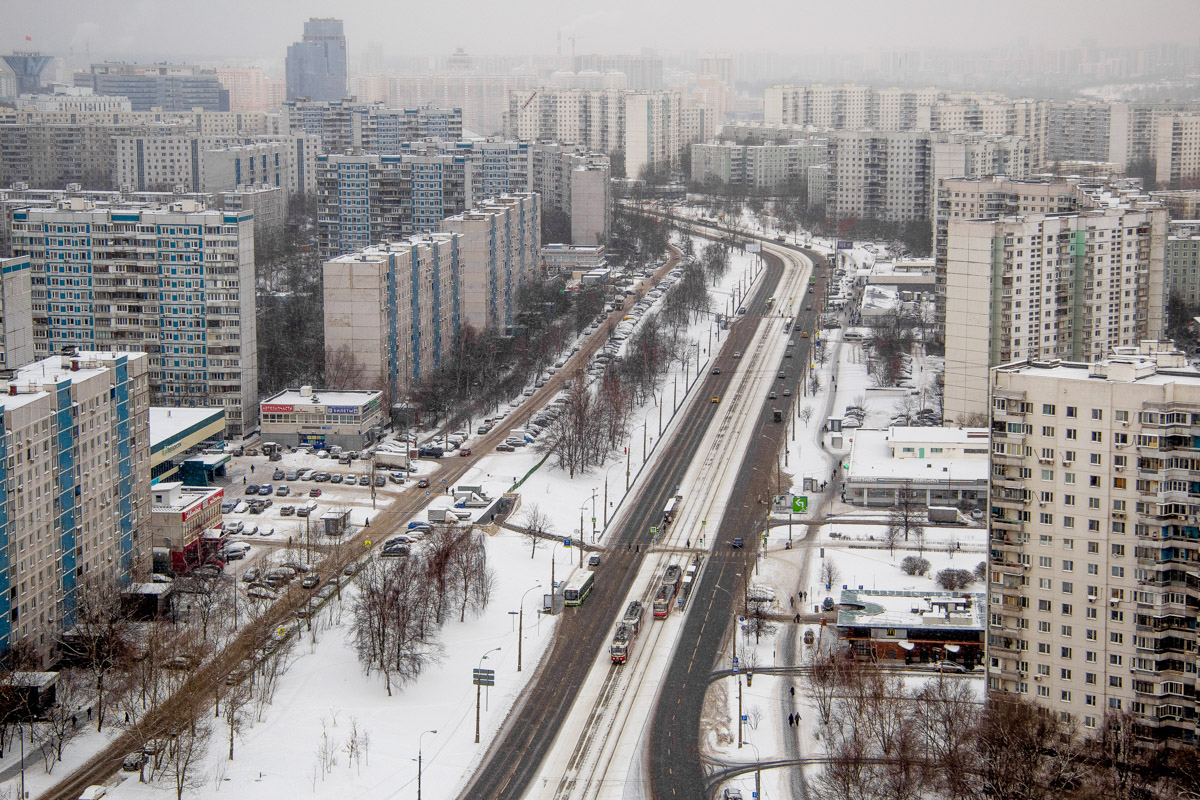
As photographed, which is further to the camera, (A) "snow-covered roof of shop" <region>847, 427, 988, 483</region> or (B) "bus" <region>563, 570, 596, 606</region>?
(A) "snow-covered roof of shop" <region>847, 427, 988, 483</region>

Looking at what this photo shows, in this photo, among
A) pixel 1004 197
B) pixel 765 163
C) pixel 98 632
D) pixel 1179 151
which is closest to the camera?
pixel 98 632

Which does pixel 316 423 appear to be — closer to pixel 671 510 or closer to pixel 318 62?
pixel 671 510

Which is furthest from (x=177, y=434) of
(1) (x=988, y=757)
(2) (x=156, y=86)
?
(2) (x=156, y=86)

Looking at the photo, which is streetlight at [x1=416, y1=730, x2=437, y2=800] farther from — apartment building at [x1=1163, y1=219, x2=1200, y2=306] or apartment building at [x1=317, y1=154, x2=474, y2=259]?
apartment building at [x1=1163, y1=219, x2=1200, y2=306]

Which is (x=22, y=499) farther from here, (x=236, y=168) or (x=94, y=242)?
(x=236, y=168)

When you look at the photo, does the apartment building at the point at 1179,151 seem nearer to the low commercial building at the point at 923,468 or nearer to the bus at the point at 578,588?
the low commercial building at the point at 923,468

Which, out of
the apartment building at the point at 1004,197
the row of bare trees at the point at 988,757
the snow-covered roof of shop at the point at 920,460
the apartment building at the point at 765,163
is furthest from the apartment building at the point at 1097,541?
the apartment building at the point at 765,163

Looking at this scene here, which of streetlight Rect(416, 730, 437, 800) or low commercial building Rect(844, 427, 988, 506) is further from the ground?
low commercial building Rect(844, 427, 988, 506)

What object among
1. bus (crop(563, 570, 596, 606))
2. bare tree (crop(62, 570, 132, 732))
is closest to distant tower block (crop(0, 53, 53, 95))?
bus (crop(563, 570, 596, 606))
